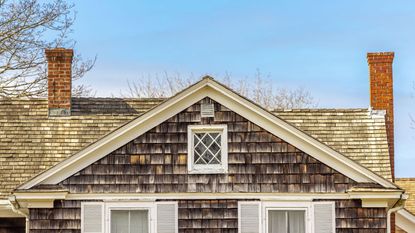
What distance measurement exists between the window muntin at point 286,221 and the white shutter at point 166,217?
2.03 meters

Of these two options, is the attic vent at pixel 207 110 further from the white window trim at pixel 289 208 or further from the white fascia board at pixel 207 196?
the white window trim at pixel 289 208

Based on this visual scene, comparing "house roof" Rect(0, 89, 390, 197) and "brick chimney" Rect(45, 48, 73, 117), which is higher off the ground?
"brick chimney" Rect(45, 48, 73, 117)

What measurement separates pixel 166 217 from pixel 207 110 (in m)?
2.45

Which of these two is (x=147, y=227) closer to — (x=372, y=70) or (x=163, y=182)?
(x=163, y=182)

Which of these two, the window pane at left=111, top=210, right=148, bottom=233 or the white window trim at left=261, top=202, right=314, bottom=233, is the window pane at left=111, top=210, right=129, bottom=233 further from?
the white window trim at left=261, top=202, right=314, bottom=233

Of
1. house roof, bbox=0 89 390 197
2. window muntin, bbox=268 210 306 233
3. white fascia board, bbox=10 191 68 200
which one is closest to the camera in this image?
white fascia board, bbox=10 191 68 200

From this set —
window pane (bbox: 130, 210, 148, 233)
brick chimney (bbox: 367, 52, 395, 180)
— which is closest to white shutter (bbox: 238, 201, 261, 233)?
window pane (bbox: 130, 210, 148, 233)

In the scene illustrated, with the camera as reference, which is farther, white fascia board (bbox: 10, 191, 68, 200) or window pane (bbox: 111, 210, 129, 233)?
window pane (bbox: 111, 210, 129, 233)

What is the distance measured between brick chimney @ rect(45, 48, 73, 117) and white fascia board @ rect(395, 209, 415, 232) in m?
8.76

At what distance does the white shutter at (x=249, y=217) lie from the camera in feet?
78.0

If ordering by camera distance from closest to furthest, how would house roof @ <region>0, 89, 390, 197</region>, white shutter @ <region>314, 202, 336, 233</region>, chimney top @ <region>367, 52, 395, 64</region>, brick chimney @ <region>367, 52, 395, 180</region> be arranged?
1. white shutter @ <region>314, 202, 336, 233</region>
2. house roof @ <region>0, 89, 390, 197</region>
3. brick chimney @ <region>367, 52, 395, 180</region>
4. chimney top @ <region>367, 52, 395, 64</region>

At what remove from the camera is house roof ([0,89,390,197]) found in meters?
25.6

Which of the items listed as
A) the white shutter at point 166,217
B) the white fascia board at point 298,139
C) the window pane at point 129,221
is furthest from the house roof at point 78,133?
the white shutter at point 166,217

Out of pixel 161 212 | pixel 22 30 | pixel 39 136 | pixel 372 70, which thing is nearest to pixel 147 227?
pixel 161 212
